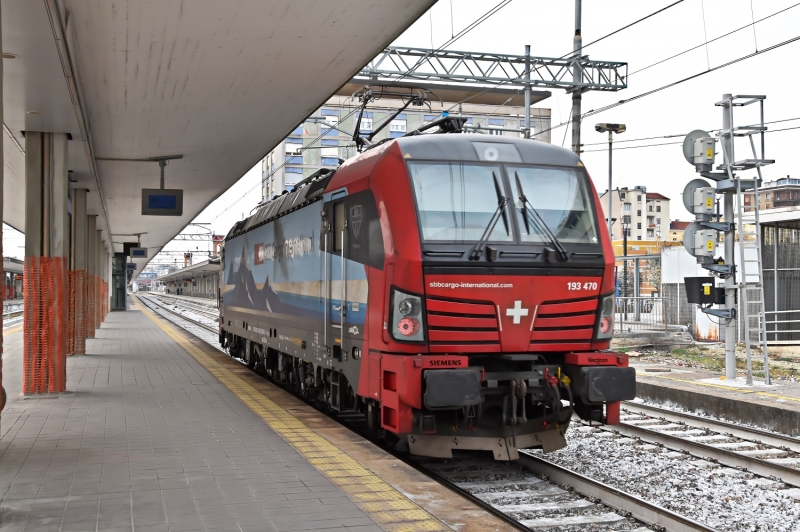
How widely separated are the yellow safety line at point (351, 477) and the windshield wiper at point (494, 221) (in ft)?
7.50

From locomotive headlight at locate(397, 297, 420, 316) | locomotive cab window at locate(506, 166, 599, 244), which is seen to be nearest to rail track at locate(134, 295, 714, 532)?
locomotive headlight at locate(397, 297, 420, 316)

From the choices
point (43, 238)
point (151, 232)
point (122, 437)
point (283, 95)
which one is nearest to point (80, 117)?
point (43, 238)

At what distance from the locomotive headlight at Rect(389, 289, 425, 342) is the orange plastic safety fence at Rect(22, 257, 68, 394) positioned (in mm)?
7262

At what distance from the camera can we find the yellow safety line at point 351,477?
214 inches

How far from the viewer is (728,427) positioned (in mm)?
10523

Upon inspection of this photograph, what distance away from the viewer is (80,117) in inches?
470

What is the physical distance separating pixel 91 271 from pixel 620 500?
22.9 meters

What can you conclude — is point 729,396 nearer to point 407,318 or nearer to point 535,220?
point 535,220

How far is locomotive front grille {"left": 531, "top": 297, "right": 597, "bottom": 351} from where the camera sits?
8.02m

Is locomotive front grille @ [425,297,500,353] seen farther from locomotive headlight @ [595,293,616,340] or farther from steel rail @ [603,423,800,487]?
steel rail @ [603,423,800,487]

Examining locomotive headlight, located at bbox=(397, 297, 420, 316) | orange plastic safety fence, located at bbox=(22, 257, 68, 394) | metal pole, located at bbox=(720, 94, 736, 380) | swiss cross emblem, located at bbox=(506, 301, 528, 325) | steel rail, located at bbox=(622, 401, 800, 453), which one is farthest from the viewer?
metal pole, located at bbox=(720, 94, 736, 380)

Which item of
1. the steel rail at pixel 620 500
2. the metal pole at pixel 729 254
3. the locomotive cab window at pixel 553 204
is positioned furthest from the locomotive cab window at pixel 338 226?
the metal pole at pixel 729 254

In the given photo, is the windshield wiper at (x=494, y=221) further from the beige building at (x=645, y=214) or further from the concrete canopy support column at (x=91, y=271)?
the beige building at (x=645, y=214)

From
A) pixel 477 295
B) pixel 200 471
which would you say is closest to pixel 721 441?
pixel 477 295
